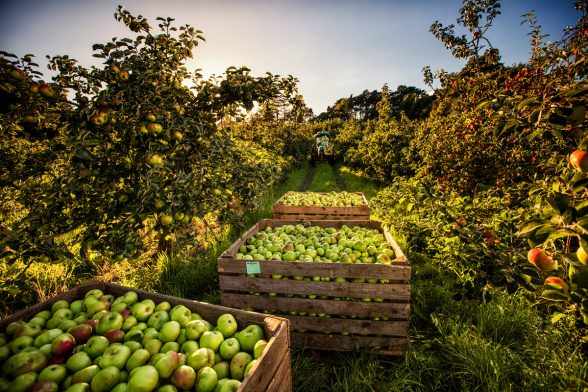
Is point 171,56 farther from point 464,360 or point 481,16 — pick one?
point 481,16

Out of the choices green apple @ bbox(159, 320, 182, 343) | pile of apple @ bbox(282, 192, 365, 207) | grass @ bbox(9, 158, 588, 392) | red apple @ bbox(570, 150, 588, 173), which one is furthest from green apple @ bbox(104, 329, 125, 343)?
pile of apple @ bbox(282, 192, 365, 207)

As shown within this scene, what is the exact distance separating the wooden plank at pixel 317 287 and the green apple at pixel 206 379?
4.59 ft

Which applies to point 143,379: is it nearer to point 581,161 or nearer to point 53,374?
point 53,374

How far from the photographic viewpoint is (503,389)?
7.38ft

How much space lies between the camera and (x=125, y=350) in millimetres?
1485

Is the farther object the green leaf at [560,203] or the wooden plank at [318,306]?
the wooden plank at [318,306]

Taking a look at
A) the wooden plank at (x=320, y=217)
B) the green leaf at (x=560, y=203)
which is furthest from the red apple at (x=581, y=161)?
the wooden plank at (x=320, y=217)

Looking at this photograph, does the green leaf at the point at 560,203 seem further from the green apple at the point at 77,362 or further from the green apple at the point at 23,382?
the green apple at the point at 23,382

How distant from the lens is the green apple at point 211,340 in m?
1.59

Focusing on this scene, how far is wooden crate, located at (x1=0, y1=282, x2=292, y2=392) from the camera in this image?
4.51 feet

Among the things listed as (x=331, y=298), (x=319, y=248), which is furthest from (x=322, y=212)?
(x=331, y=298)

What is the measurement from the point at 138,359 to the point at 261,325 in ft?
2.37

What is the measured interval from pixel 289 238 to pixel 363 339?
5.09 ft

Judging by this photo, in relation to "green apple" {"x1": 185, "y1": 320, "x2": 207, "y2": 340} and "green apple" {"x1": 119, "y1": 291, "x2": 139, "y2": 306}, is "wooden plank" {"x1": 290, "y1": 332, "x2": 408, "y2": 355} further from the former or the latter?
"green apple" {"x1": 119, "y1": 291, "x2": 139, "y2": 306}
